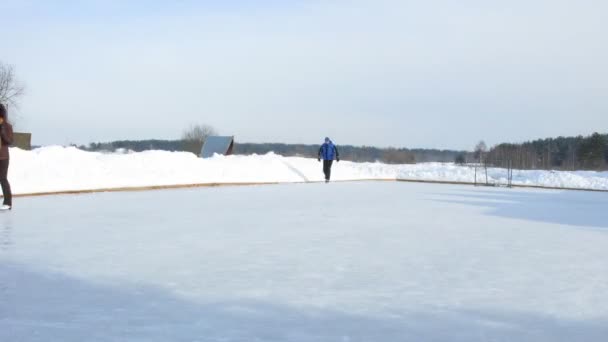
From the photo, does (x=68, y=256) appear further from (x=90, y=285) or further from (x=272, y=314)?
(x=272, y=314)

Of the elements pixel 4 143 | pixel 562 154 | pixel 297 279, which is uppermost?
pixel 562 154

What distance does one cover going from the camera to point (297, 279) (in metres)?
3.76

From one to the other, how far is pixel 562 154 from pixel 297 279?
89.2m

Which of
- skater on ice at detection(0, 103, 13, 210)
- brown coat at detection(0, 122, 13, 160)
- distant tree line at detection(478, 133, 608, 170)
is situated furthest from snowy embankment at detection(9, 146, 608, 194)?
distant tree line at detection(478, 133, 608, 170)

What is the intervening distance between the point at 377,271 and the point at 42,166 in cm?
1067

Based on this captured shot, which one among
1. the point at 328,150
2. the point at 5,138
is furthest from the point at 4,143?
the point at 328,150

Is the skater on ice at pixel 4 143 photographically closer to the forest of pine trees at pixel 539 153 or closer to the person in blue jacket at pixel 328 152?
the person in blue jacket at pixel 328 152

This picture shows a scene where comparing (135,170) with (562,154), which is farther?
(562,154)

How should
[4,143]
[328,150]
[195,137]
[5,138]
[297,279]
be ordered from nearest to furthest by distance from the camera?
[297,279] → [5,138] → [4,143] → [328,150] → [195,137]

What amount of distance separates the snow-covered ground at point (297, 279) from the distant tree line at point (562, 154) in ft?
156

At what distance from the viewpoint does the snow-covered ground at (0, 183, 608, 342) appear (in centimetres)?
270

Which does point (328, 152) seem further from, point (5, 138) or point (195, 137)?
point (195, 137)

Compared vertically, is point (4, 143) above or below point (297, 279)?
above

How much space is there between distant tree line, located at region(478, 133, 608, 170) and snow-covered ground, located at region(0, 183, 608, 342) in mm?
47421
